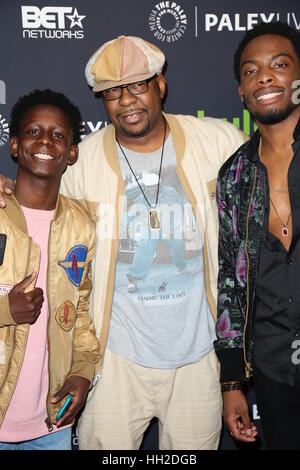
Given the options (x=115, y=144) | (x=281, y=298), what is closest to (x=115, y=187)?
(x=115, y=144)

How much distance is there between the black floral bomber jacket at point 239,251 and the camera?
7.19 feet

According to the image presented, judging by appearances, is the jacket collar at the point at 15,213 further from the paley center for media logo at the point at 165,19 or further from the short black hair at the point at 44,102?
the paley center for media logo at the point at 165,19

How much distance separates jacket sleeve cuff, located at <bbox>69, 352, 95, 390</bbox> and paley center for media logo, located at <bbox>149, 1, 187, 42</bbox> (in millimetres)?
1731

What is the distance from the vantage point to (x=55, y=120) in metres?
2.41

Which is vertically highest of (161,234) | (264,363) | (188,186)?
(188,186)

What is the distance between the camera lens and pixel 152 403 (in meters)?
2.53

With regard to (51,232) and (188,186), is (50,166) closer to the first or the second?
(51,232)

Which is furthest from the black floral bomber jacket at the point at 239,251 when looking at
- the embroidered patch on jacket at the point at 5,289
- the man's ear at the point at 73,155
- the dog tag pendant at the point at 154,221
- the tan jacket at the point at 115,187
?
the embroidered patch on jacket at the point at 5,289

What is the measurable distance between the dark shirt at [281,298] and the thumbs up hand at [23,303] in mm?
898

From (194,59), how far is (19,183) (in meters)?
1.26

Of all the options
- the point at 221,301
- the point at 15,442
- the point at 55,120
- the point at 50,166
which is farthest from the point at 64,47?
the point at 15,442

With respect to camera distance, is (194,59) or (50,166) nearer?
(50,166)

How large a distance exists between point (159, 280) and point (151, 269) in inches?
2.4

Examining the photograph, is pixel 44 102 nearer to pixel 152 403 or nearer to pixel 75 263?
pixel 75 263
